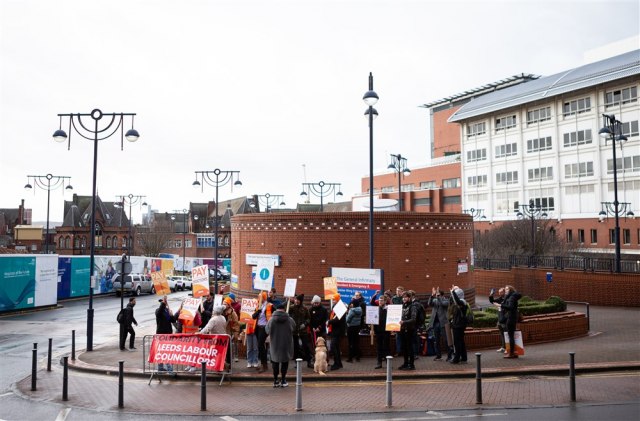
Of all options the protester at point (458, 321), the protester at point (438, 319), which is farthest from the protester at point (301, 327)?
the protester at point (458, 321)

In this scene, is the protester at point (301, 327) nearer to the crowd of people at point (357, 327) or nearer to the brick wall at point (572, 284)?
the crowd of people at point (357, 327)

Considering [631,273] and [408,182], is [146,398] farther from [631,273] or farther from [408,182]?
[408,182]

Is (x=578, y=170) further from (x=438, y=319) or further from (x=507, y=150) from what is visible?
(x=438, y=319)

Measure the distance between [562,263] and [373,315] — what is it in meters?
20.5

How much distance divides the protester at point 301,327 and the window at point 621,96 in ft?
164

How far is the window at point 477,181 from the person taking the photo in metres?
68.2

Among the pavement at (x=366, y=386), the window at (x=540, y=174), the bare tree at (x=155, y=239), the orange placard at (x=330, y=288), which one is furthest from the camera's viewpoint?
the bare tree at (x=155, y=239)

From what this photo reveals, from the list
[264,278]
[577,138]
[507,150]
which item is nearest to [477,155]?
[507,150]

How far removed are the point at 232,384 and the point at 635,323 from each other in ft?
50.3

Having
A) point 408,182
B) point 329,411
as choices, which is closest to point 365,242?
point 329,411

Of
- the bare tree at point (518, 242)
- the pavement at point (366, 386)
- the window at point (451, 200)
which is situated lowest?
the pavement at point (366, 386)

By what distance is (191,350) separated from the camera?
12.1 metres

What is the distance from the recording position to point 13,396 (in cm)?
1147

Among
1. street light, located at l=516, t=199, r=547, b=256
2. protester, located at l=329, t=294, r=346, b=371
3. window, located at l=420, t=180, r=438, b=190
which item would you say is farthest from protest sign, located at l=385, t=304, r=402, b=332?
window, located at l=420, t=180, r=438, b=190
